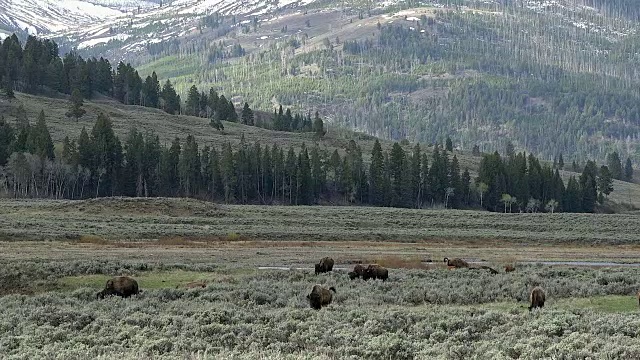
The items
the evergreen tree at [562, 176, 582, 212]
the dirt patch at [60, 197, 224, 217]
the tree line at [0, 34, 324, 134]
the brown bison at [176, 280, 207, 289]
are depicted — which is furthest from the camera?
the tree line at [0, 34, 324, 134]

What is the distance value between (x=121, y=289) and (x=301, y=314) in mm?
7806

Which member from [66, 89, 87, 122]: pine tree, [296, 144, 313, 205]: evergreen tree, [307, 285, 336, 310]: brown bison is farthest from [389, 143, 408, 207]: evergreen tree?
[307, 285, 336, 310]: brown bison

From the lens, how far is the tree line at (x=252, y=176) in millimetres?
107875

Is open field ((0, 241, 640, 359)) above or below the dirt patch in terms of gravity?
below

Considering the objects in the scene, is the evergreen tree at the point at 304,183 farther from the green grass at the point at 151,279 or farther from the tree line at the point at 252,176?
the green grass at the point at 151,279

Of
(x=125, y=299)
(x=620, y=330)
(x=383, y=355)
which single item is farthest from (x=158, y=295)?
(x=620, y=330)

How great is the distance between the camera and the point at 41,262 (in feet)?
115

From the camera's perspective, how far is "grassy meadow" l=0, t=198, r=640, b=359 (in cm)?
1803

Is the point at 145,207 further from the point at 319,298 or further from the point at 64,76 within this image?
the point at 64,76

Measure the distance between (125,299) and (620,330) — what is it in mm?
15373

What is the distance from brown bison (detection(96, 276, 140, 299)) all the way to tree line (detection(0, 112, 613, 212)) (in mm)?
80277

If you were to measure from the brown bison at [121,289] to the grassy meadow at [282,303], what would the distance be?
39 centimetres

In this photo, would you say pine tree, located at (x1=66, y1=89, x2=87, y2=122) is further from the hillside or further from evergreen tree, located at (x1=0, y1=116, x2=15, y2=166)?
evergreen tree, located at (x1=0, y1=116, x2=15, y2=166)

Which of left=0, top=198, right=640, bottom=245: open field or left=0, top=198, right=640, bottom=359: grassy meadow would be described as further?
left=0, top=198, right=640, bottom=245: open field
